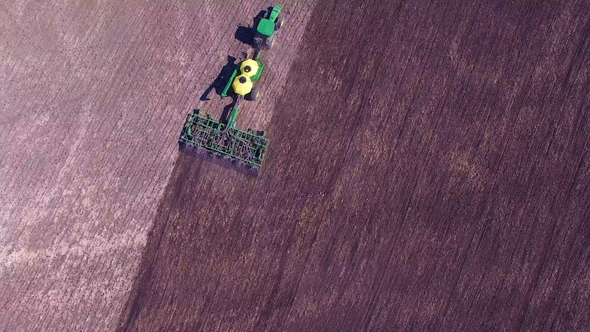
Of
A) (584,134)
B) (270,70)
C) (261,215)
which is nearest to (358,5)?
(270,70)

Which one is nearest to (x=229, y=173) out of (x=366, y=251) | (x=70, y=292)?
(x=366, y=251)

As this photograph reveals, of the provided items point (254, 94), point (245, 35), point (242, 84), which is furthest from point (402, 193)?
point (245, 35)

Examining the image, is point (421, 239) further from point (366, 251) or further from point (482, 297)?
point (482, 297)

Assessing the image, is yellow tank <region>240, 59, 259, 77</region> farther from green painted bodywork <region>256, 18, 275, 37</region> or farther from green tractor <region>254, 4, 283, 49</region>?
green painted bodywork <region>256, 18, 275, 37</region>

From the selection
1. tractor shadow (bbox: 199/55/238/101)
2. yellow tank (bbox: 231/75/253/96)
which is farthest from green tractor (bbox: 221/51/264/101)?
tractor shadow (bbox: 199/55/238/101)

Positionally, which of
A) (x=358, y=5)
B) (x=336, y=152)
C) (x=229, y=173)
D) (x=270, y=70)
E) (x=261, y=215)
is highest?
(x=358, y=5)

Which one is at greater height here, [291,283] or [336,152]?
[336,152]

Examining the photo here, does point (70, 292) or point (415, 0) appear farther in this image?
point (415, 0)

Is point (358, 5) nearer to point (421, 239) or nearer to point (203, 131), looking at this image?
point (203, 131)
